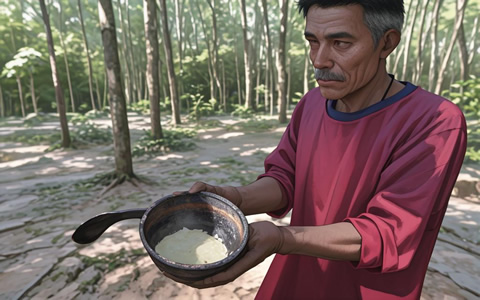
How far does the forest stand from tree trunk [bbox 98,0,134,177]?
0.7 inches

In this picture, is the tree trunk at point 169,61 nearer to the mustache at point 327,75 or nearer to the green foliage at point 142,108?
the green foliage at point 142,108

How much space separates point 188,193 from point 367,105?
2.89 ft

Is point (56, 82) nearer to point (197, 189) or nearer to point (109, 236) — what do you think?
point (109, 236)

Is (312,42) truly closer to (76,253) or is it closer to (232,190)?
(232,190)

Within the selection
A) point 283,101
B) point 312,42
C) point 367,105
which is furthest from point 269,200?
point 283,101

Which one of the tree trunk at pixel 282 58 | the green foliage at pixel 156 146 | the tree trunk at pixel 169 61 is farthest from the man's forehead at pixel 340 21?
the tree trunk at pixel 282 58

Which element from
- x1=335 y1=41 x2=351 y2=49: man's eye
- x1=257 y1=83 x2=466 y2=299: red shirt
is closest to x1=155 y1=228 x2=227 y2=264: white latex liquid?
x1=257 y1=83 x2=466 y2=299: red shirt

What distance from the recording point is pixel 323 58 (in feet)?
3.78

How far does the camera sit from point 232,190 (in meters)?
1.41

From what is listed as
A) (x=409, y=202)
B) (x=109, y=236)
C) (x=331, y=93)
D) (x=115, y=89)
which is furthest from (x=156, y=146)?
(x=409, y=202)

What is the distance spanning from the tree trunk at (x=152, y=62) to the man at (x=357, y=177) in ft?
28.4

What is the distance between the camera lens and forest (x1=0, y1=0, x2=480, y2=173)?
951 cm

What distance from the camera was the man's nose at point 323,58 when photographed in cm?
115

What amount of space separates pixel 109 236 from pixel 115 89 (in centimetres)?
290
